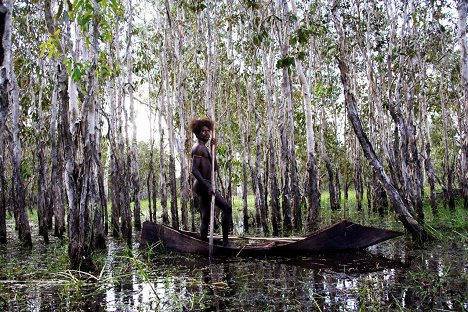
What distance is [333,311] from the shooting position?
3.79 meters

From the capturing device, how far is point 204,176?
7.36 m

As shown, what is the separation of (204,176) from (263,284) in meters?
2.70

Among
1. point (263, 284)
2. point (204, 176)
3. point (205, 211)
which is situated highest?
point (204, 176)

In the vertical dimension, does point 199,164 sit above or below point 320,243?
above

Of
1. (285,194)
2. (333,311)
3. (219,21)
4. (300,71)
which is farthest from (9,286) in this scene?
(219,21)

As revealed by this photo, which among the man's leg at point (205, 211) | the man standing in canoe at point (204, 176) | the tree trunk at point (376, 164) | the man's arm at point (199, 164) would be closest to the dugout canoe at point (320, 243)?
the man's leg at point (205, 211)

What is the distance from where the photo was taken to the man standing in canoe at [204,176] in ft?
23.5

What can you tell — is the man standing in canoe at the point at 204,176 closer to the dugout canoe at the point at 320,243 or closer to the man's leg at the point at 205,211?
the man's leg at the point at 205,211

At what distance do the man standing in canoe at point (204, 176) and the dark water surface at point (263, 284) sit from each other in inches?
26.6

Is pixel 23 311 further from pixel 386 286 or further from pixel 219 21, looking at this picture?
pixel 219 21

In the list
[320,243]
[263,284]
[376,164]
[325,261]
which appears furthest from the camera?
[376,164]

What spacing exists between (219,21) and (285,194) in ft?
30.0

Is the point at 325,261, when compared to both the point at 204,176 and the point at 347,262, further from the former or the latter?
the point at 204,176

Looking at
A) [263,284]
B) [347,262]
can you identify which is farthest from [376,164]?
[263,284]
